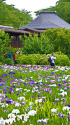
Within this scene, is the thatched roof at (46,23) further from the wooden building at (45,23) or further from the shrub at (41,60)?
the shrub at (41,60)

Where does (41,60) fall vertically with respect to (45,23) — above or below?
above

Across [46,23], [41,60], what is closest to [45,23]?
[46,23]

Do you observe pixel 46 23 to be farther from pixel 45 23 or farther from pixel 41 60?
pixel 41 60

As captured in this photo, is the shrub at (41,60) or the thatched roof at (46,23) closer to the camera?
the shrub at (41,60)

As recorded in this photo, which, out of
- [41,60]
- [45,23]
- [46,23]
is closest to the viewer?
[41,60]

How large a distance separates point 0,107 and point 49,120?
137 centimetres

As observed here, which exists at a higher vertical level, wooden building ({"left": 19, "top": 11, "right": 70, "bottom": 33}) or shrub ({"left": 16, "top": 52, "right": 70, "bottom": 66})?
shrub ({"left": 16, "top": 52, "right": 70, "bottom": 66})

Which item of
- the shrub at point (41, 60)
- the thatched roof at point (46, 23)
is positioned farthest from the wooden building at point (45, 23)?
the shrub at point (41, 60)

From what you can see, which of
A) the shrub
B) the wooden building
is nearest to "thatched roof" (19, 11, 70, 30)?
the wooden building

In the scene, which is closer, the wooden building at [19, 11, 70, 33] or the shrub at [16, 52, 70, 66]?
the shrub at [16, 52, 70, 66]

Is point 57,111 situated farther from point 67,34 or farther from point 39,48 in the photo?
point 67,34

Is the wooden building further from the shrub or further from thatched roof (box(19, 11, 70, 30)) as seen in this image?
the shrub

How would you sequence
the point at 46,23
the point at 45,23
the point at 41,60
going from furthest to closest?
the point at 45,23 → the point at 46,23 → the point at 41,60

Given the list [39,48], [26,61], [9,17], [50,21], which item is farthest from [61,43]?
[9,17]
